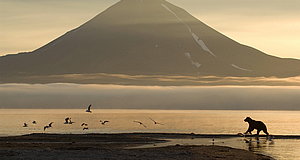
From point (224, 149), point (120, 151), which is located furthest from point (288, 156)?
point (120, 151)

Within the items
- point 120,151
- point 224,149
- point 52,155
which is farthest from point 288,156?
point 52,155

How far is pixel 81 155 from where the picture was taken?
58.3 meters

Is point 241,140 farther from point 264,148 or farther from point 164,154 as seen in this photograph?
point 164,154

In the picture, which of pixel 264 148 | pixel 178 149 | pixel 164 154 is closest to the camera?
pixel 164 154

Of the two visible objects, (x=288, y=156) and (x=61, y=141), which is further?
(x=61, y=141)

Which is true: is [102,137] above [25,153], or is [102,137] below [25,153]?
above

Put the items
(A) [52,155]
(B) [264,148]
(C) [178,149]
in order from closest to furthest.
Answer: (A) [52,155] → (C) [178,149] → (B) [264,148]

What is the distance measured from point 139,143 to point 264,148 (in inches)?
616

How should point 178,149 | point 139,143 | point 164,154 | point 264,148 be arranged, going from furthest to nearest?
point 139,143
point 264,148
point 178,149
point 164,154

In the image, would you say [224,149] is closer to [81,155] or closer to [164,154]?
[164,154]

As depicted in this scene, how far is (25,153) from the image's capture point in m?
57.9

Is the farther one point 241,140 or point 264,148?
point 241,140

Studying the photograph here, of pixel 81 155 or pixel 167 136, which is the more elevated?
pixel 167 136

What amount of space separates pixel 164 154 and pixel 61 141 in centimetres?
2385
